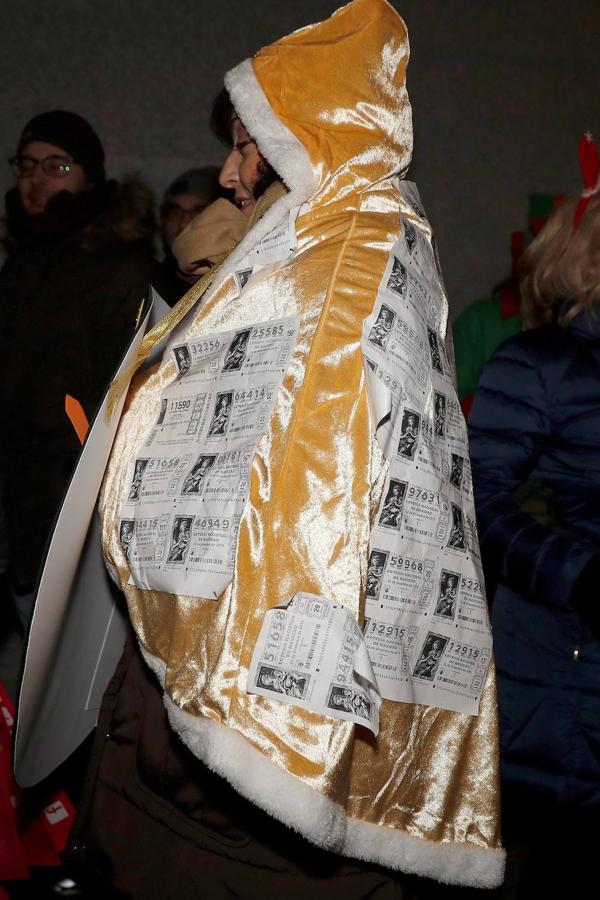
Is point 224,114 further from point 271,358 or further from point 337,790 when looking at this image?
point 337,790

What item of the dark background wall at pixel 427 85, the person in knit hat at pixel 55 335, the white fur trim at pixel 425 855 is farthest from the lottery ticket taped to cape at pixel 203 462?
the dark background wall at pixel 427 85

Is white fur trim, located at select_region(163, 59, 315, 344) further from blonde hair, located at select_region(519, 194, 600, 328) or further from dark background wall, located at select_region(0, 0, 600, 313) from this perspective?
dark background wall, located at select_region(0, 0, 600, 313)

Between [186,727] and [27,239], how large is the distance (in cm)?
147

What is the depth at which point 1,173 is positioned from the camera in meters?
2.75

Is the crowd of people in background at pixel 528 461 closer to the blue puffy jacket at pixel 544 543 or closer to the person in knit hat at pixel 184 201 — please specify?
the blue puffy jacket at pixel 544 543

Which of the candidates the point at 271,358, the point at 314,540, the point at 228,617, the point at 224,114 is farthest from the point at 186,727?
the point at 224,114

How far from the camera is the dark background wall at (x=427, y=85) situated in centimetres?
281

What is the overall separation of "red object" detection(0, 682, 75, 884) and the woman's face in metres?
0.87

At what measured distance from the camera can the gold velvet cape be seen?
0.79 m

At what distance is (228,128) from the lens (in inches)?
47.1

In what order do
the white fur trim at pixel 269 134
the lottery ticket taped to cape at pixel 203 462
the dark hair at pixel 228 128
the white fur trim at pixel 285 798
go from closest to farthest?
the white fur trim at pixel 285 798, the lottery ticket taped to cape at pixel 203 462, the white fur trim at pixel 269 134, the dark hair at pixel 228 128

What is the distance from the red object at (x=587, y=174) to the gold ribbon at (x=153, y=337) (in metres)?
0.69

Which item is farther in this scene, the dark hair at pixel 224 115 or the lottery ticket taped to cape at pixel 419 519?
the dark hair at pixel 224 115

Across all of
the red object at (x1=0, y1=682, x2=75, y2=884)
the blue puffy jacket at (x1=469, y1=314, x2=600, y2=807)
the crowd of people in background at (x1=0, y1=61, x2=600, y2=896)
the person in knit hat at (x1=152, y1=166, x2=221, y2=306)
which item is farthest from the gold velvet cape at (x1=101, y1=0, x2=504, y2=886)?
the person in knit hat at (x1=152, y1=166, x2=221, y2=306)
